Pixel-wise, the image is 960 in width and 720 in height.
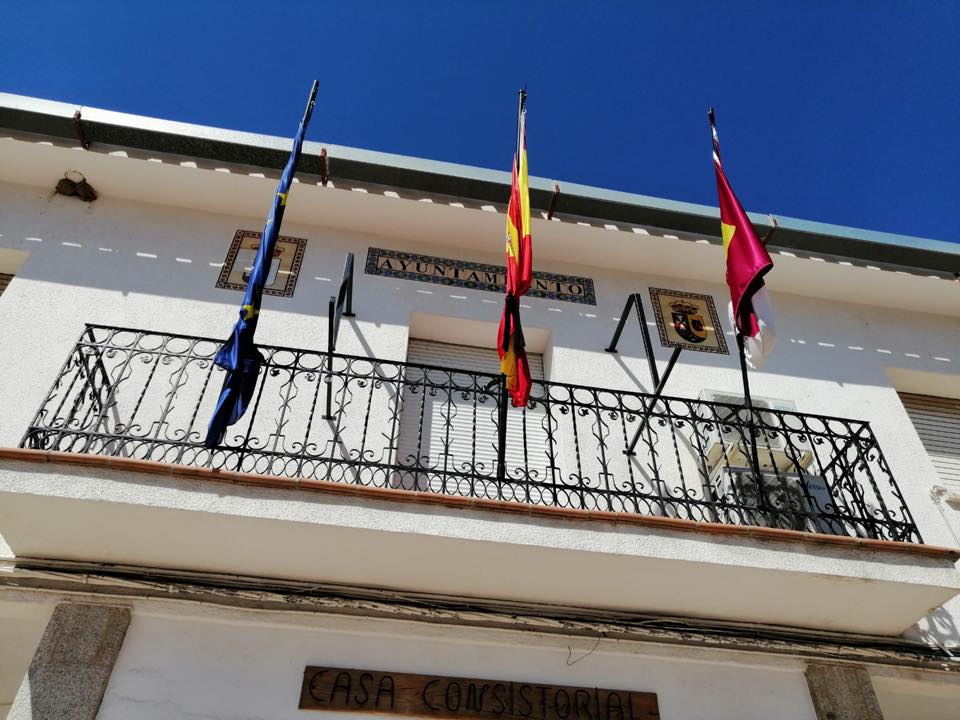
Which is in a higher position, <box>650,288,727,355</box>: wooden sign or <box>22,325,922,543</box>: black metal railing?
<box>650,288,727,355</box>: wooden sign

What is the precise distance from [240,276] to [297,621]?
351cm

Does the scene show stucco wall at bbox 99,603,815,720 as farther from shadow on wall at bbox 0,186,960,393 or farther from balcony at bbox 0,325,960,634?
shadow on wall at bbox 0,186,960,393

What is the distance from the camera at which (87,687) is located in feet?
15.4

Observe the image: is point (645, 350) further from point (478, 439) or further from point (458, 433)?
point (458, 433)

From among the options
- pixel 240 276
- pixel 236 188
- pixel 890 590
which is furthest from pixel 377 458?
pixel 890 590

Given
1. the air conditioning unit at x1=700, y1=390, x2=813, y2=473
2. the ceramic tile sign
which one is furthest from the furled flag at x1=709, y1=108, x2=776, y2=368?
the ceramic tile sign

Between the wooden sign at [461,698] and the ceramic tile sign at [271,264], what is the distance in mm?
3675

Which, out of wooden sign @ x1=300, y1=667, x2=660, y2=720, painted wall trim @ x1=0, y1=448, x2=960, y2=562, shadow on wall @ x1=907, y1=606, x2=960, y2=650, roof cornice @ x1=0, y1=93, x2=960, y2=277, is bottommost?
wooden sign @ x1=300, y1=667, x2=660, y2=720

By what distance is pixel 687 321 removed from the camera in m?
8.01

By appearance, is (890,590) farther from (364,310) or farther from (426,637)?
(364,310)

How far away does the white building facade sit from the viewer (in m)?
5.00

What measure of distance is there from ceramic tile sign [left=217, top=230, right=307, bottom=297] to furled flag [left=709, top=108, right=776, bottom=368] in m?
4.04

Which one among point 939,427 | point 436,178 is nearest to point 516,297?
point 436,178

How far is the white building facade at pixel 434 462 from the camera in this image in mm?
5000
